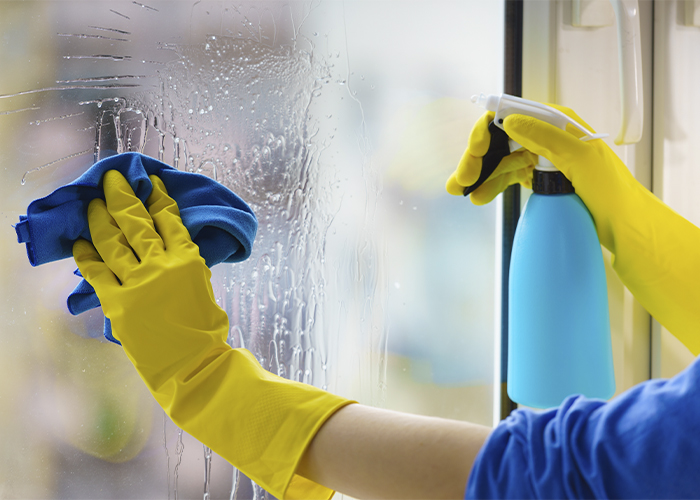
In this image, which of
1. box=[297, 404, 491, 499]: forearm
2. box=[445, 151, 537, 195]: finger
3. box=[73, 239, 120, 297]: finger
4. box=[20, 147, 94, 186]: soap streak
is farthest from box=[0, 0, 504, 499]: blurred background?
box=[297, 404, 491, 499]: forearm

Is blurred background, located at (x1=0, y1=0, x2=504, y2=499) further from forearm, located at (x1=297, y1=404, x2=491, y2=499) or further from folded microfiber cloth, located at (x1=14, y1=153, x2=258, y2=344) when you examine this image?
forearm, located at (x1=297, y1=404, x2=491, y2=499)

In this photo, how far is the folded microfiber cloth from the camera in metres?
0.41

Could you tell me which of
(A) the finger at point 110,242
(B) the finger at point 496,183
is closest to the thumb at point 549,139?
(B) the finger at point 496,183

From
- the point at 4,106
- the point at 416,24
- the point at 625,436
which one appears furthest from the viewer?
the point at 416,24

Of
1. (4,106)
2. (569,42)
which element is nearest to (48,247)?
(4,106)

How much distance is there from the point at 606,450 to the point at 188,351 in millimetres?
298

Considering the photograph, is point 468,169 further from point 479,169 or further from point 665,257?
point 665,257

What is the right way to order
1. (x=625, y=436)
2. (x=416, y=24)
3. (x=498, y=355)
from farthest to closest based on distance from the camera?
(x=498, y=355) → (x=416, y=24) → (x=625, y=436)

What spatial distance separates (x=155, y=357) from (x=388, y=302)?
0.42m

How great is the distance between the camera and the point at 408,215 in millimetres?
761

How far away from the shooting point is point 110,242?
0.42 m

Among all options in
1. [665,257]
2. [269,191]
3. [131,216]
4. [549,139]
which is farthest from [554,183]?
[131,216]

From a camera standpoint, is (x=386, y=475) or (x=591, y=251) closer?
(x=386, y=475)

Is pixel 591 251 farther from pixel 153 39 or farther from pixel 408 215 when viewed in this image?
pixel 153 39
